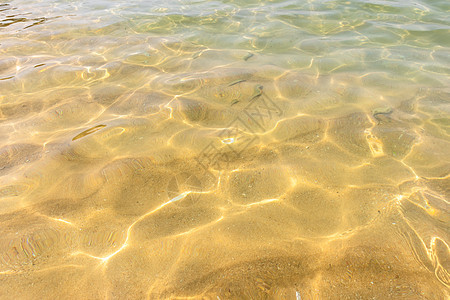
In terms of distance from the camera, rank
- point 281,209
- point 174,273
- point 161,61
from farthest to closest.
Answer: point 161,61, point 281,209, point 174,273

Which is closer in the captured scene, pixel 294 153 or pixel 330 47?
pixel 294 153

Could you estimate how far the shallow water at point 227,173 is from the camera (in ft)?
5.51

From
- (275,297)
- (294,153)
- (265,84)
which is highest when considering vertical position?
(265,84)

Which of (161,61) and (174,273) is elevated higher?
(161,61)

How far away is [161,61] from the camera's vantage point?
15.4ft

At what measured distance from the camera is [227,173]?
2424mm

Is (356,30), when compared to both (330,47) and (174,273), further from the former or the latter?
(174,273)

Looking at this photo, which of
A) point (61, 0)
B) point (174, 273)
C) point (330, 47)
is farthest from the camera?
point (61, 0)

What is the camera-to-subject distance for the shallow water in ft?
5.51

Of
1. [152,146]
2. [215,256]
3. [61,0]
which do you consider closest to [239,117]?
[152,146]

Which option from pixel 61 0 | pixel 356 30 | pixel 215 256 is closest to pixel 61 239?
pixel 215 256

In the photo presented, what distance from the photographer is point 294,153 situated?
2627 mm

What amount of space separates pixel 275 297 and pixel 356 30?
6.14 m

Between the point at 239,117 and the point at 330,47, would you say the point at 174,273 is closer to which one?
the point at 239,117
